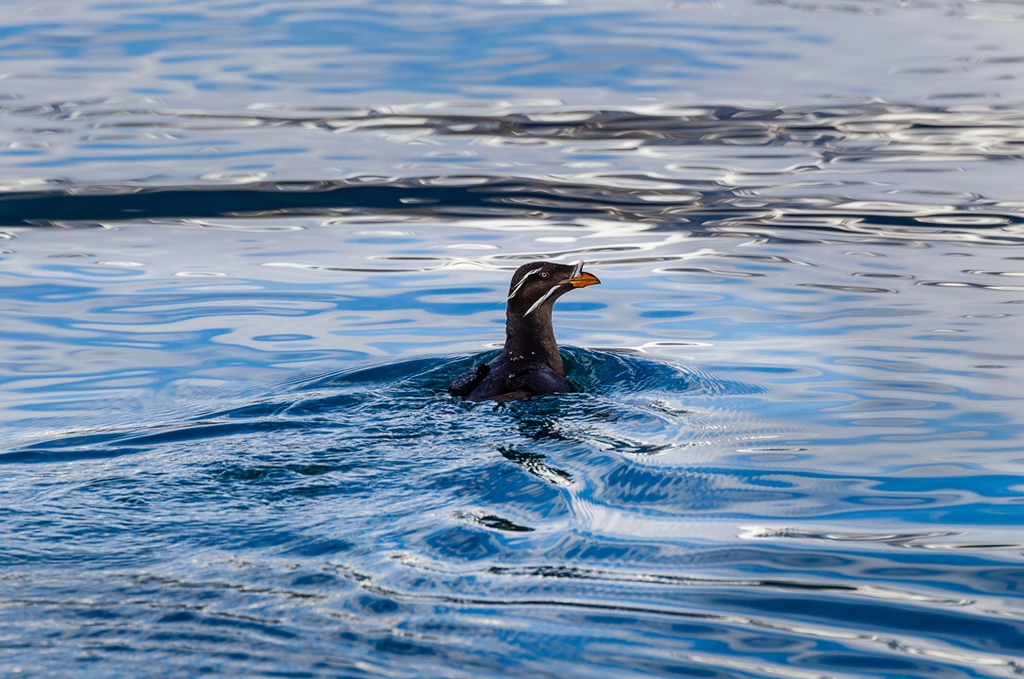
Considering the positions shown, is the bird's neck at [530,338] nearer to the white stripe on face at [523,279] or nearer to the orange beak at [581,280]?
the white stripe on face at [523,279]

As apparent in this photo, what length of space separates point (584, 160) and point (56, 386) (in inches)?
278

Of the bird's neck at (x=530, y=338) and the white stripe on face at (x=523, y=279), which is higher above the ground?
the white stripe on face at (x=523, y=279)

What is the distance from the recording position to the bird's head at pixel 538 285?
8.03m

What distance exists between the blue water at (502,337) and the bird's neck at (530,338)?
1.36 feet

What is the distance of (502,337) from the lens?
9453 mm

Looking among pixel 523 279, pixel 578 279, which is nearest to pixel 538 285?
pixel 523 279

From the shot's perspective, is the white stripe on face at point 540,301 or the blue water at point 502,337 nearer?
the blue water at point 502,337

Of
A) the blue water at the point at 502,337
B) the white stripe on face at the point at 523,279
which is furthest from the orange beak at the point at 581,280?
the blue water at the point at 502,337

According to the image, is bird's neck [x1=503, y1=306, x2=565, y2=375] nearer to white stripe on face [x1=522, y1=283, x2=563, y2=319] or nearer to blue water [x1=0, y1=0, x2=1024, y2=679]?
white stripe on face [x1=522, y1=283, x2=563, y2=319]

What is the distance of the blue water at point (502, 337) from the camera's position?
478cm

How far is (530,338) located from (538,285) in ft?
1.13

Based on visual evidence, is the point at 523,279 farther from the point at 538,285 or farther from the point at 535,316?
the point at 535,316

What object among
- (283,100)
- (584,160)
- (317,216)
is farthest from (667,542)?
(283,100)

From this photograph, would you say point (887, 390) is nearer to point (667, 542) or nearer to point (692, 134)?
point (667, 542)
